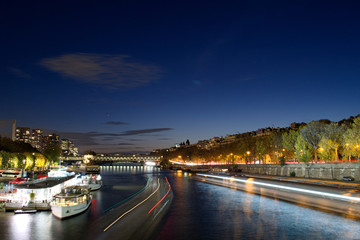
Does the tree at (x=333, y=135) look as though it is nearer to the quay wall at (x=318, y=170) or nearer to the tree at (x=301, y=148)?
the tree at (x=301, y=148)

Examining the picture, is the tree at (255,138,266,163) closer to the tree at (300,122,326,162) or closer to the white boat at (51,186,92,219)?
the tree at (300,122,326,162)

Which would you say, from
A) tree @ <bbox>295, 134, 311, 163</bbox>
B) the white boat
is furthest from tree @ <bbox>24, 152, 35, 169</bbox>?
tree @ <bbox>295, 134, 311, 163</bbox>

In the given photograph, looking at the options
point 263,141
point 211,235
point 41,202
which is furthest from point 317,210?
point 263,141

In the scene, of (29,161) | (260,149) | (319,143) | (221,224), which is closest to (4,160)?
(29,161)

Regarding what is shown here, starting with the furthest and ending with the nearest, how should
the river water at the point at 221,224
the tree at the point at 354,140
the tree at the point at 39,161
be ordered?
the tree at the point at 39,161, the tree at the point at 354,140, the river water at the point at 221,224

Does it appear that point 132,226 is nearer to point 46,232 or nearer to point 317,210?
point 46,232

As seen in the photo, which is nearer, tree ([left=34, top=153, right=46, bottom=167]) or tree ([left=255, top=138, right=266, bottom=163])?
tree ([left=255, top=138, right=266, bottom=163])

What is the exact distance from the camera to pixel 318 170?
8906 cm

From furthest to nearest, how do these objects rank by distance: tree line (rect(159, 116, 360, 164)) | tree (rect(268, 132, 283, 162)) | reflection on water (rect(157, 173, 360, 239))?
tree (rect(268, 132, 283, 162)), tree line (rect(159, 116, 360, 164)), reflection on water (rect(157, 173, 360, 239))

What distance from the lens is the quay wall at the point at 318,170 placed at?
75.1 m

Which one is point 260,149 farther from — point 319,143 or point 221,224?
point 221,224

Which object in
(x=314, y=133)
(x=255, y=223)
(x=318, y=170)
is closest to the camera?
(x=255, y=223)

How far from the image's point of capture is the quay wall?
7506 cm

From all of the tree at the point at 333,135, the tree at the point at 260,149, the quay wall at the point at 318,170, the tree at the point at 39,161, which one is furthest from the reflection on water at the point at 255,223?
the tree at the point at 39,161
